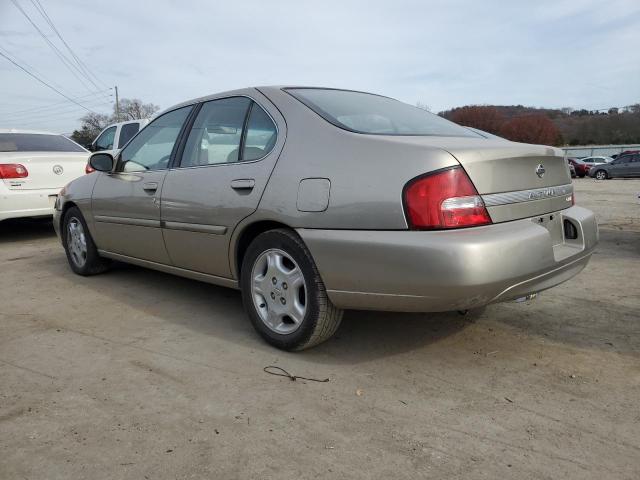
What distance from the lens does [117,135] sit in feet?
33.9

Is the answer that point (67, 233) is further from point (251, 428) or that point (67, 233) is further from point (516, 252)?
point (516, 252)

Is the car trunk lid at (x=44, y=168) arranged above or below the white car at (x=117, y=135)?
below

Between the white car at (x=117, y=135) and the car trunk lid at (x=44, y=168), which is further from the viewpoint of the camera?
the white car at (x=117, y=135)

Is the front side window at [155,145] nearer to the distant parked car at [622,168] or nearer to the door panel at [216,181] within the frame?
the door panel at [216,181]

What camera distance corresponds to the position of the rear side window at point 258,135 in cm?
294

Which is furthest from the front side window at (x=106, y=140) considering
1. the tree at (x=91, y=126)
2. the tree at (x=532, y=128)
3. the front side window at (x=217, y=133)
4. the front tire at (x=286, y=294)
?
the tree at (x=532, y=128)

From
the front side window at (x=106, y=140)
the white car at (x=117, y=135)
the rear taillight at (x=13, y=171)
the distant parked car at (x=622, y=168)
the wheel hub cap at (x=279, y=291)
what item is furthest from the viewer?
the distant parked car at (x=622, y=168)

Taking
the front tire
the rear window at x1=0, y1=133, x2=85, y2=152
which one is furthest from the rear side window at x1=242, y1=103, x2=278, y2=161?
the rear window at x1=0, y1=133, x2=85, y2=152

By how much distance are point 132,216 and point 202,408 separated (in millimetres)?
2052

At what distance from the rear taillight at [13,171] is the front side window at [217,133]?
4.03 m

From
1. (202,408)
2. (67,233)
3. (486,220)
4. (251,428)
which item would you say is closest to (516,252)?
(486,220)

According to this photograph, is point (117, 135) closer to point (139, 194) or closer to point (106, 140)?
point (106, 140)

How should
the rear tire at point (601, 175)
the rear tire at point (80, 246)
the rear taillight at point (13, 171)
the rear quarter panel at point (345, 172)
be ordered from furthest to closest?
the rear tire at point (601, 175) < the rear taillight at point (13, 171) < the rear tire at point (80, 246) < the rear quarter panel at point (345, 172)

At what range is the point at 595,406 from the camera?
225cm
